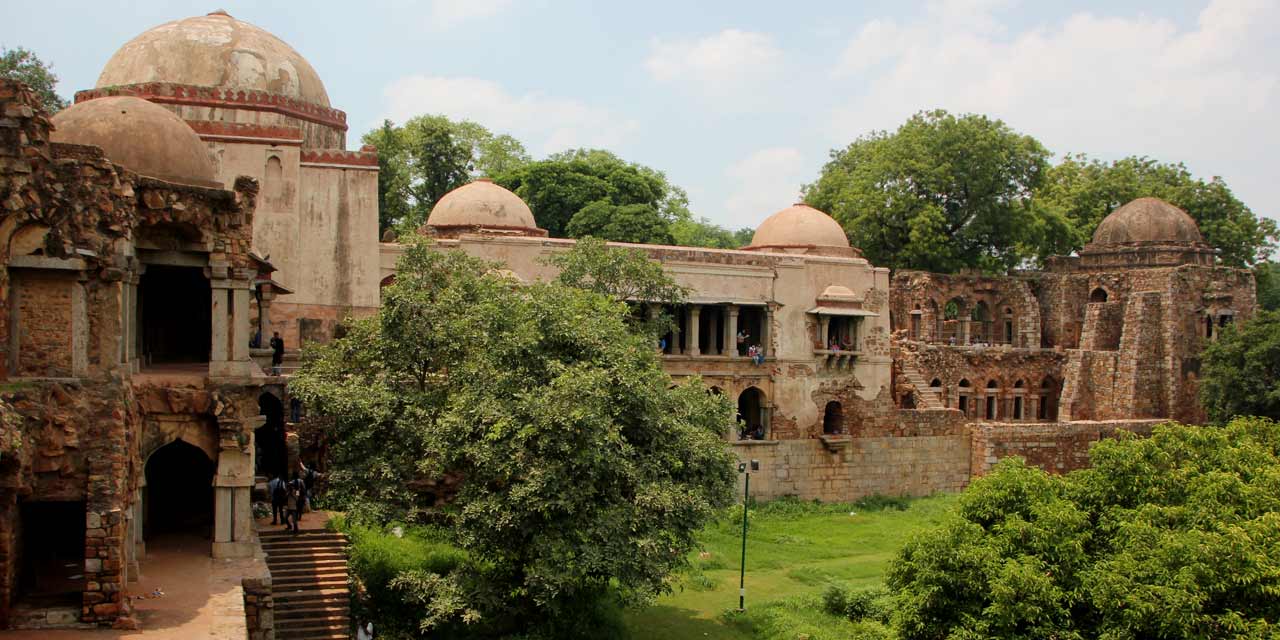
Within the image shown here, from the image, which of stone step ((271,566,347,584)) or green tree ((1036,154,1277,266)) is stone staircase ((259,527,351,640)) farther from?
green tree ((1036,154,1277,266))

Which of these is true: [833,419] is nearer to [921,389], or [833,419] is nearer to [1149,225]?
[921,389]

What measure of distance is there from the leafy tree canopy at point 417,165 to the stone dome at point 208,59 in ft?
49.4

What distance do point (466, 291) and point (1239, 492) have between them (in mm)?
11720

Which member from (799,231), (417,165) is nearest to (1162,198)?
(799,231)

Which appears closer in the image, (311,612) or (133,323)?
(133,323)

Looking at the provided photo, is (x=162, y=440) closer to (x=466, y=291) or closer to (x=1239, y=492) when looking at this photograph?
(x=466, y=291)

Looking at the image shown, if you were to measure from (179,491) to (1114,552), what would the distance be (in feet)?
46.3

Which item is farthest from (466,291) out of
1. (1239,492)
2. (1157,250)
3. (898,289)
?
(1157,250)

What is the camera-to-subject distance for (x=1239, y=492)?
45.4ft

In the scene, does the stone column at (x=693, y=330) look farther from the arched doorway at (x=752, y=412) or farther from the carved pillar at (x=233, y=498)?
the carved pillar at (x=233, y=498)

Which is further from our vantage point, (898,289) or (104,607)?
(898,289)

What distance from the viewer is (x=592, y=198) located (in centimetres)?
4350

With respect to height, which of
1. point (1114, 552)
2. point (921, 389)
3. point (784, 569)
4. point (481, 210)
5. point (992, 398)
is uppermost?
point (481, 210)

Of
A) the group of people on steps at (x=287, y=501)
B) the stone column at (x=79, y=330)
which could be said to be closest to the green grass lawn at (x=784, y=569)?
the group of people on steps at (x=287, y=501)
